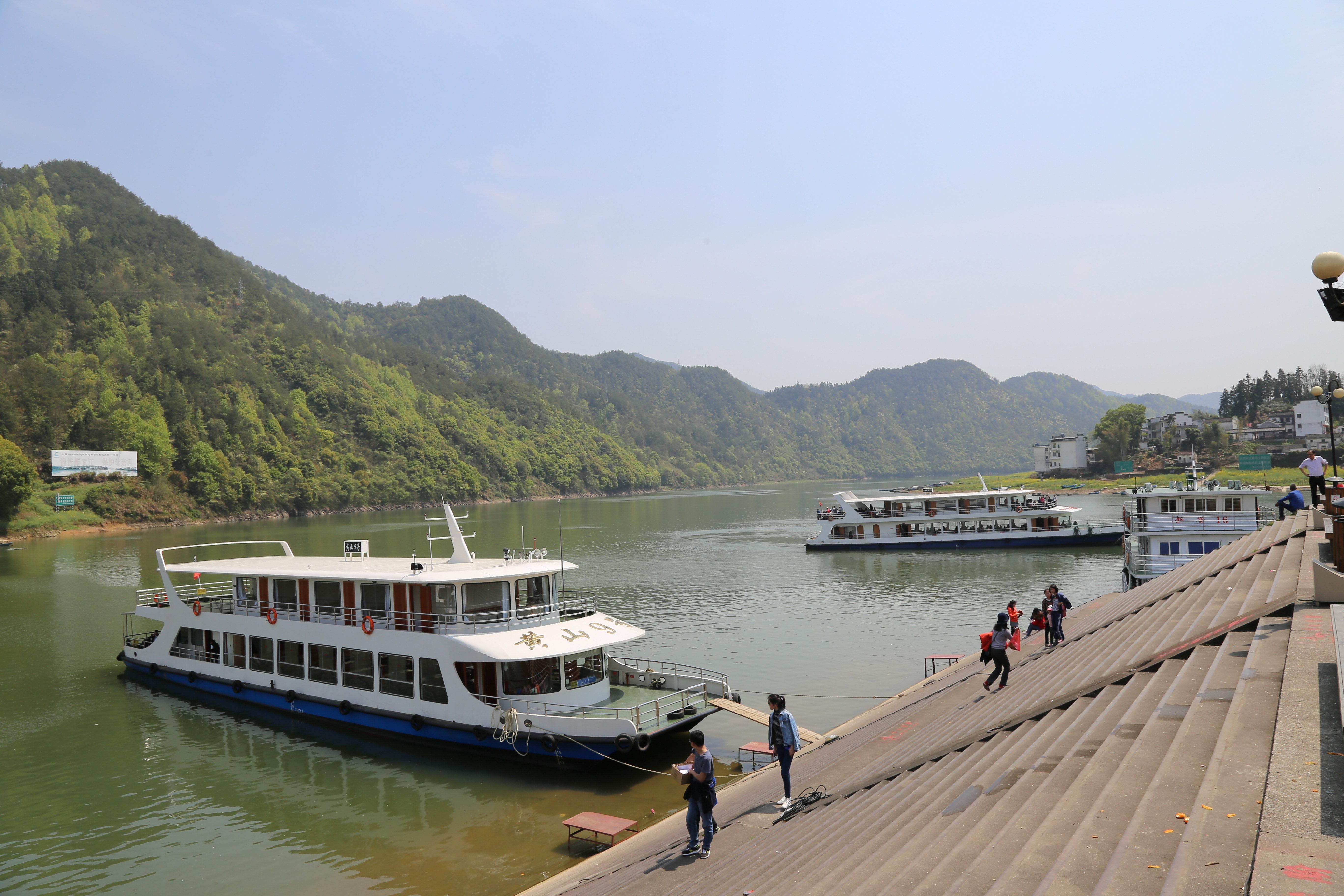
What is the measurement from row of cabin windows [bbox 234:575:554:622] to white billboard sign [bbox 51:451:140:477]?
11381cm

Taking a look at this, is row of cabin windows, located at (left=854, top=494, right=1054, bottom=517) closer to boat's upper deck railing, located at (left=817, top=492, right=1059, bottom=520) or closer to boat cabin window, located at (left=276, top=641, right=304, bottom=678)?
boat's upper deck railing, located at (left=817, top=492, right=1059, bottom=520)

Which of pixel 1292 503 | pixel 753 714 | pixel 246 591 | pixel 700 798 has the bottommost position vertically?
pixel 753 714

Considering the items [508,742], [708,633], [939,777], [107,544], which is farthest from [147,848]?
[107,544]

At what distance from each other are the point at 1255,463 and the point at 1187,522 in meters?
107

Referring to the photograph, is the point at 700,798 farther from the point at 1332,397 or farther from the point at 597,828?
the point at 1332,397

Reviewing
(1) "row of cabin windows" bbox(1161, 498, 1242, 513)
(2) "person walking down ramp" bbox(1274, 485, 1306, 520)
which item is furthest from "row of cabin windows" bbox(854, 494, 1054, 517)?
(2) "person walking down ramp" bbox(1274, 485, 1306, 520)

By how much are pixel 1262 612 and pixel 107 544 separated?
106395 millimetres

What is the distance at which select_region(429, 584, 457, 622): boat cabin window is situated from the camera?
22703 millimetres

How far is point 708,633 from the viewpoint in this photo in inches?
1531

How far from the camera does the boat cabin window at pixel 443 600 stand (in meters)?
22.7

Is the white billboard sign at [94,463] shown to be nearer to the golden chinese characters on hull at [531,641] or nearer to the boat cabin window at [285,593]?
the boat cabin window at [285,593]

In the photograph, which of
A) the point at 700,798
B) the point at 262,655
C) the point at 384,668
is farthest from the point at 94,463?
the point at 700,798

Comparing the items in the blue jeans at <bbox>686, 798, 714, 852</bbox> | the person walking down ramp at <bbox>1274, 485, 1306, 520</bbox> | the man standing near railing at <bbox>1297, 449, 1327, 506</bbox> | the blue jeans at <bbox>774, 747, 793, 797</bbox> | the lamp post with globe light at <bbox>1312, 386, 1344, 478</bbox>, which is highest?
the lamp post with globe light at <bbox>1312, 386, 1344, 478</bbox>

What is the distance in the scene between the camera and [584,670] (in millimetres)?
22688
